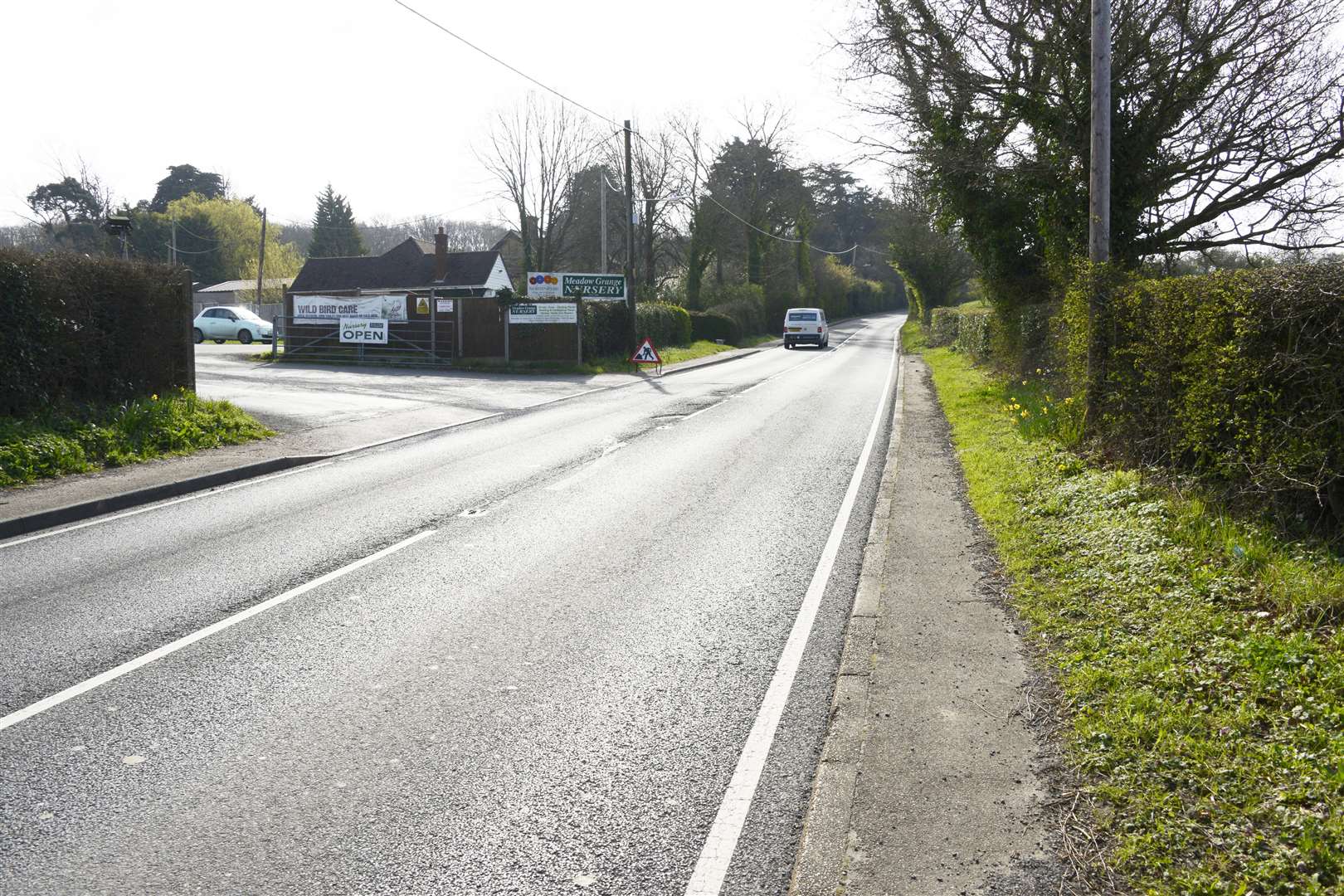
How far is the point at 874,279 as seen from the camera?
125 m

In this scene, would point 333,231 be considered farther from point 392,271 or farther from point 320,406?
point 320,406

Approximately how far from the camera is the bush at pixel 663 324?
37.9 m

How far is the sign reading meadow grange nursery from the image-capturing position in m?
30.5

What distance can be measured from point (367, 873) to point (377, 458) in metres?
10.8

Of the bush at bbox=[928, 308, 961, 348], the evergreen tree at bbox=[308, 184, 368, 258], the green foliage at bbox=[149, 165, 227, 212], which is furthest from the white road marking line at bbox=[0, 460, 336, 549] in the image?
the green foliage at bbox=[149, 165, 227, 212]

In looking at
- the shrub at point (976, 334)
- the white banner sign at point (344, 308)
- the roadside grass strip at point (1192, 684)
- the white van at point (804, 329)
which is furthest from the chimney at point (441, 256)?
the roadside grass strip at point (1192, 684)

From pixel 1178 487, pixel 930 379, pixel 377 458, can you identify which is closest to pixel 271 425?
pixel 377 458

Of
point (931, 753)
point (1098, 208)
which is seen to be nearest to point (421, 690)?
point (931, 753)

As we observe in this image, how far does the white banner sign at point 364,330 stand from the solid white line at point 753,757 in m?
27.3

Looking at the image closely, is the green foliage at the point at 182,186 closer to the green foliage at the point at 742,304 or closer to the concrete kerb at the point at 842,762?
the green foliage at the point at 742,304

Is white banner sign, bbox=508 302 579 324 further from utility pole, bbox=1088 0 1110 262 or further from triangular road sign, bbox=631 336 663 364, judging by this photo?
utility pole, bbox=1088 0 1110 262

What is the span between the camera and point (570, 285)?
30.5 meters

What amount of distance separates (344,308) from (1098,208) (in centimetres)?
2769

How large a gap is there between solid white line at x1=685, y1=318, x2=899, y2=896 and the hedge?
10.8m
